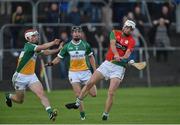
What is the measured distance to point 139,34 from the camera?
3597cm

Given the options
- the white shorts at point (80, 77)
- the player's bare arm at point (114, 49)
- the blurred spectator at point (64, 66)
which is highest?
the player's bare arm at point (114, 49)

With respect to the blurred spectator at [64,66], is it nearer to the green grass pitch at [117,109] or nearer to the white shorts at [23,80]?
the green grass pitch at [117,109]

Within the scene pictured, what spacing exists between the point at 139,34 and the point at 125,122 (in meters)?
14.1

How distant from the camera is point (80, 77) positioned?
23891mm

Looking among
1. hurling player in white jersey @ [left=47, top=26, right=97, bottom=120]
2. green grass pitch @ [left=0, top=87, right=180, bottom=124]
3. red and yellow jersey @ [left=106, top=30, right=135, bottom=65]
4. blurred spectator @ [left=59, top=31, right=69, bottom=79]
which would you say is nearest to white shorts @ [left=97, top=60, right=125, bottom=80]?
red and yellow jersey @ [left=106, top=30, right=135, bottom=65]

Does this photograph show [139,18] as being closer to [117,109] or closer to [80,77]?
[117,109]

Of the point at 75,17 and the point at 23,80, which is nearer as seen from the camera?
the point at 23,80

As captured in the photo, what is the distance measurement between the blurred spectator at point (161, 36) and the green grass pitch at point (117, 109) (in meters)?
2.68

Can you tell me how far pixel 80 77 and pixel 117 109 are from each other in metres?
2.85

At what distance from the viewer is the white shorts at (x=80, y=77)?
23828 millimetres

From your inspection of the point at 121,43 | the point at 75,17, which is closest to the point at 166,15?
the point at 75,17

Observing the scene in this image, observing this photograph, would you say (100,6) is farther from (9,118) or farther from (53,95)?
(9,118)

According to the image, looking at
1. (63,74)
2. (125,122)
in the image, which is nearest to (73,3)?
(63,74)

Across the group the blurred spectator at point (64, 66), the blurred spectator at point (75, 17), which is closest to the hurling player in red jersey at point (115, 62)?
the blurred spectator at point (64, 66)
